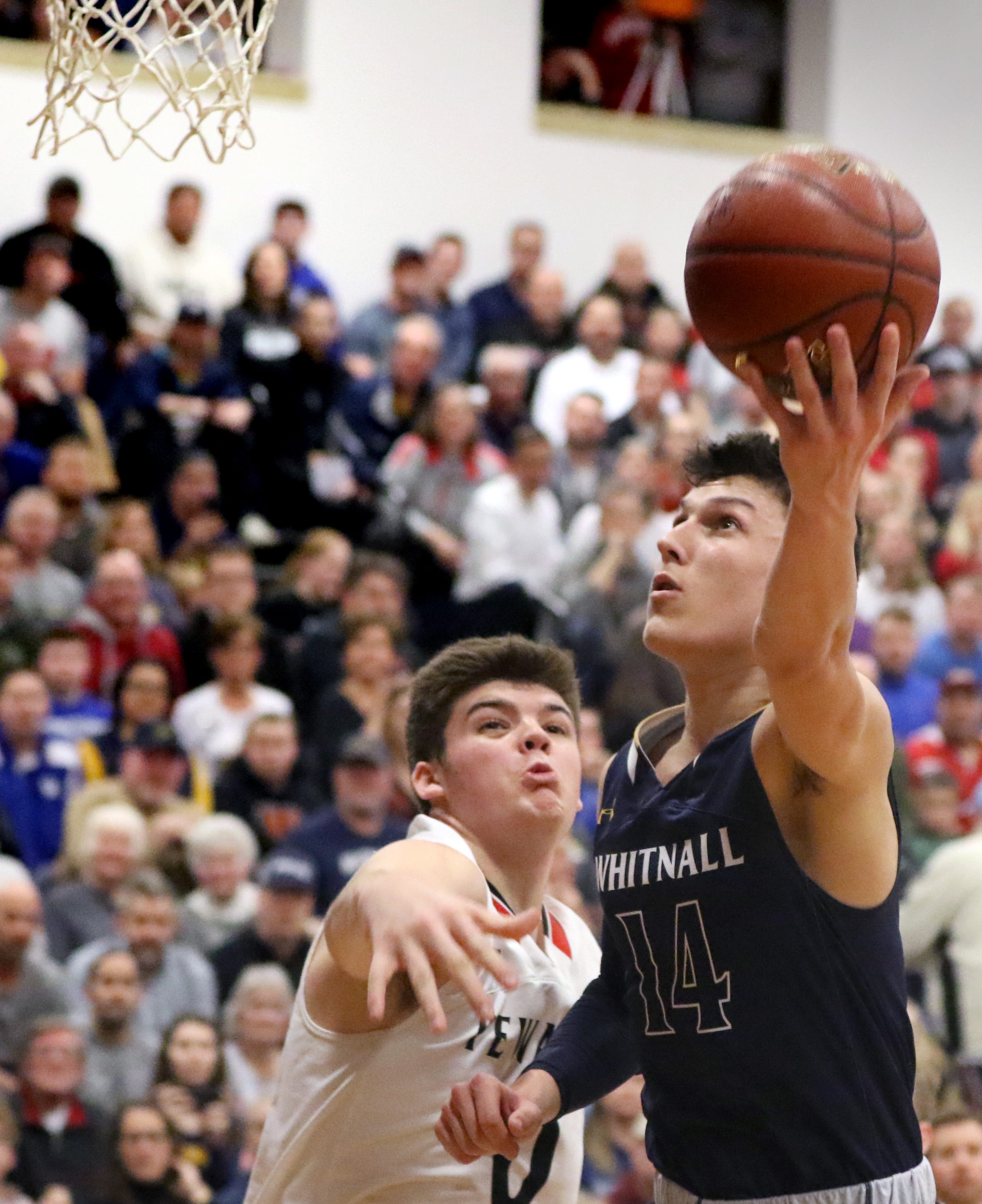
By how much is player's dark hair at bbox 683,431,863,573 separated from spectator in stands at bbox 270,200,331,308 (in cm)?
820

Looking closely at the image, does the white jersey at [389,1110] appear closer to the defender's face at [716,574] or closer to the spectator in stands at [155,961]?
the defender's face at [716,574]

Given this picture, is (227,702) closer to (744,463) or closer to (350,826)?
(350,826)

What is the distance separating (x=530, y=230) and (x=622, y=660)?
447cm

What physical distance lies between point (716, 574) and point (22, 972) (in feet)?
12.8

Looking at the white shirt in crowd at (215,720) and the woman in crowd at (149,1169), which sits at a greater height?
the white shirt in crowd at (215,720)

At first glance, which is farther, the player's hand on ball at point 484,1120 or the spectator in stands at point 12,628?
the spectator in stands at point 12,628

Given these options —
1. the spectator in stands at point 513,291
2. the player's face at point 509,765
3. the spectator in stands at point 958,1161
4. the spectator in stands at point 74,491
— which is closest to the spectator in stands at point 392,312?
the spectator in stands at point 513,291

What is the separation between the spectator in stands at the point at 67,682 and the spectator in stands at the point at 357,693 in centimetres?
94

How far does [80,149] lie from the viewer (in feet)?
38.8

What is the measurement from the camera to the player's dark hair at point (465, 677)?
11.6 feet

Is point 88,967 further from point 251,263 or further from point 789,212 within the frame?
point 251,263

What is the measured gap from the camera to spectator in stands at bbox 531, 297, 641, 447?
11.3 m

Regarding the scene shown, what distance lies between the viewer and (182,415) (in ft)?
32.1

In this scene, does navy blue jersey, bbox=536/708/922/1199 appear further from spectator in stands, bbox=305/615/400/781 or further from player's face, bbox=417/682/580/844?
spectator in stands, bbox=305/615/400/781
